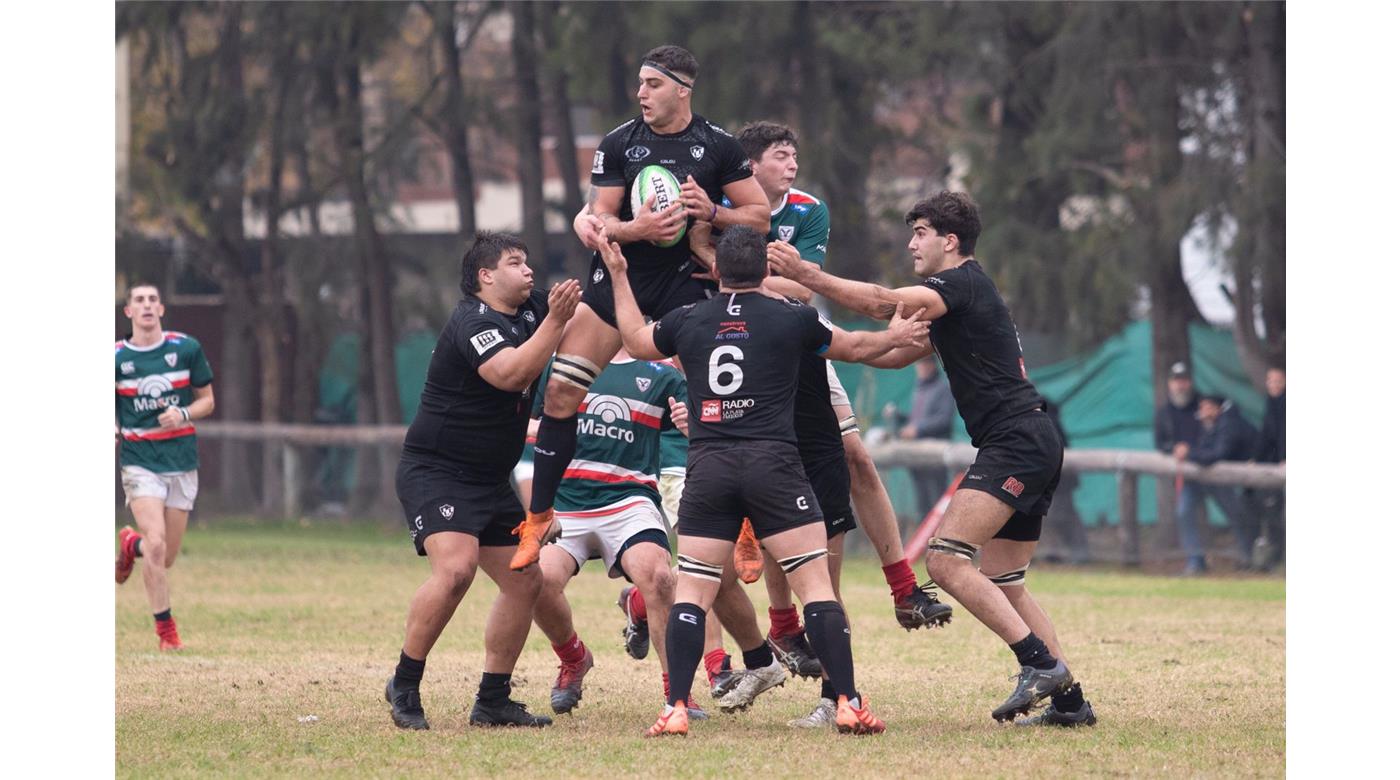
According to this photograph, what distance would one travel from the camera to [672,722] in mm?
8195

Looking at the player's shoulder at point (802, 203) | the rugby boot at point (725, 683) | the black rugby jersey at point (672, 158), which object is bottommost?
the rugby boot at point (725, 683)

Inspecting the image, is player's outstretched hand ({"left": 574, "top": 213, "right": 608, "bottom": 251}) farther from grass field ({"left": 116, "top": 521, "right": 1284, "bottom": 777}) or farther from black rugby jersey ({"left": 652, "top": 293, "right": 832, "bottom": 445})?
grass field ({"left": 116, "top": 521, "right": 1284, "bottom": 777})

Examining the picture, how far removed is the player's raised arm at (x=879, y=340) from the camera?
8.45 metres

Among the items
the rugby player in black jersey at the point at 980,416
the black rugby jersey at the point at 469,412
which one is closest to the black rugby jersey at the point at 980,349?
the rugby player in black jersey at the point at 980,416

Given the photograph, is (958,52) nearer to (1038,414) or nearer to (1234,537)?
(1234,537)

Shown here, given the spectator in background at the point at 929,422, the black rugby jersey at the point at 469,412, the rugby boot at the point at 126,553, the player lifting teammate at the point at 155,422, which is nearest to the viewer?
the black rugby jersey at the point at 469,412

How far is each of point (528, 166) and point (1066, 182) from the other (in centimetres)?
734

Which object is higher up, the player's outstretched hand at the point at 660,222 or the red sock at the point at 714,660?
the player's outstretched hand at the point at 660,222

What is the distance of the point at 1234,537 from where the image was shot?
18.6m

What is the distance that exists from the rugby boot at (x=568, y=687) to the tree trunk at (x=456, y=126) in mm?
15055

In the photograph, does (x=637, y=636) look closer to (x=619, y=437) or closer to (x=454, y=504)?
(x=619, y=437)

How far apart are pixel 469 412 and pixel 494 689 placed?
130 cm

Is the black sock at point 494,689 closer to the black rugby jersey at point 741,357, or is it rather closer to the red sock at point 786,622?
the red sock at point 786,622

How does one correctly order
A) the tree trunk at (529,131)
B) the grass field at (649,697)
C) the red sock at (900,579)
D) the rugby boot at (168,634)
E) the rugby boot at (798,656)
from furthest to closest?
the tree trunk at (529,131) → the rugby boot at (168,634) → the rugby boot at (798,656) → the red sock at (900,579) → the grass field at (649,697)
